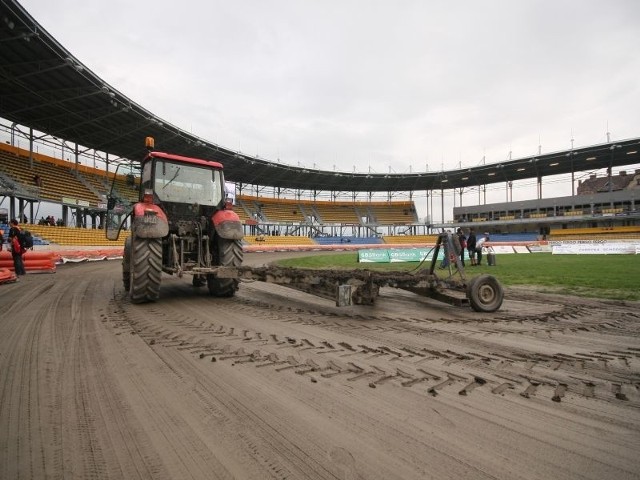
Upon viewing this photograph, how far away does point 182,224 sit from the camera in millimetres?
6742

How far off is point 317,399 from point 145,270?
4585 millimetres

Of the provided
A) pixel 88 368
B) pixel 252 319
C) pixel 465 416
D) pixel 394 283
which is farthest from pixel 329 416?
pixel 394 283

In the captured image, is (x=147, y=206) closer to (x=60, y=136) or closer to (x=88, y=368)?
(x=88, y=368)

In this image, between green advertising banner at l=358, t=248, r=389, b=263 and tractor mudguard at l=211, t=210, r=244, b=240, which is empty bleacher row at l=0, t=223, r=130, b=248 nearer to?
green advertising banner at l=358, t=248, r=389, b=263

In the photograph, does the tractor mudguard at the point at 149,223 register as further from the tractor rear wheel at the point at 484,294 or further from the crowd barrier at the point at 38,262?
the crowd barrier at the point at 38,262

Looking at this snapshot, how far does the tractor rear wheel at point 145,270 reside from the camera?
576cm

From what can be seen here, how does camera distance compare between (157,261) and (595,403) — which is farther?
(157,261)

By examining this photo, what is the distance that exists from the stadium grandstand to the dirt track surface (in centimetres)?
441

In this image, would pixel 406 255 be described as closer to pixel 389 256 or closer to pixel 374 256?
pixel 389 256

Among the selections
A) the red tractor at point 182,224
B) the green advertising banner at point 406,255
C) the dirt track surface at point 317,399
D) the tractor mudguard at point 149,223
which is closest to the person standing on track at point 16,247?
the red tractor at point 182,224

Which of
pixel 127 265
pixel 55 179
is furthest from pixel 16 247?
pixel 55 179

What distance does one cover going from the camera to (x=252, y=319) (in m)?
4.83

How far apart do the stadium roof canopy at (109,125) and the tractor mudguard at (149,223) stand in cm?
1567

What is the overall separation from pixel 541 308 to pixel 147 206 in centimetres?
713
